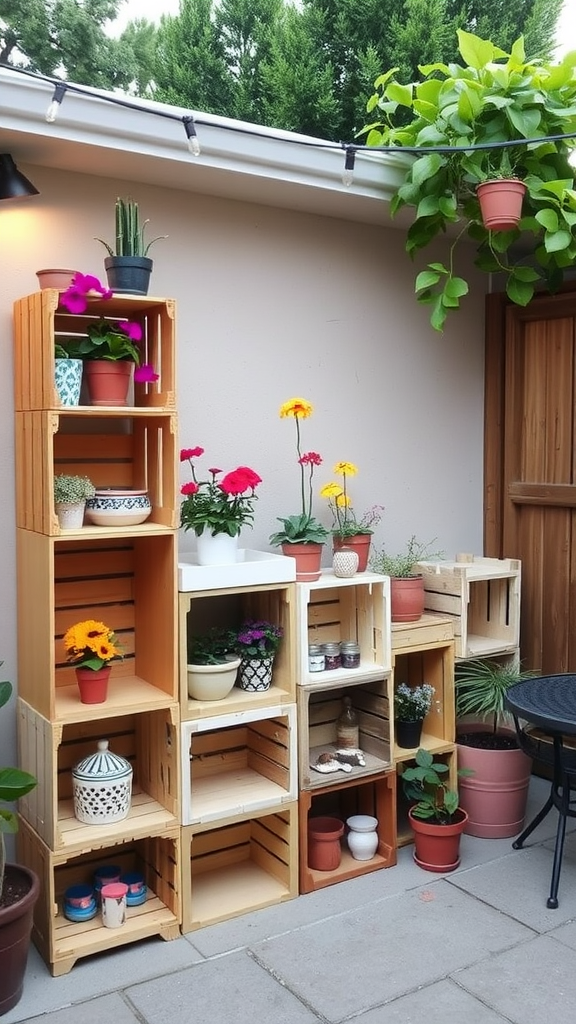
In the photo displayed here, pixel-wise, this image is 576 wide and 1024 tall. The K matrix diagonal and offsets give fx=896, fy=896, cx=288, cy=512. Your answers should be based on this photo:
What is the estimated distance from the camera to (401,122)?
31.2 feet

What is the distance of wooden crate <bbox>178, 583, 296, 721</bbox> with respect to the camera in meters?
2.79

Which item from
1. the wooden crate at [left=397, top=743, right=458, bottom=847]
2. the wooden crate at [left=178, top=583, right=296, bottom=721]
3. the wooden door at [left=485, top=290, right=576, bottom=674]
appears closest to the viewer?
the wooden crate at [left=178, top=583, right=296, bottom=721]

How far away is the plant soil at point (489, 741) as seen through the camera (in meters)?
3.50

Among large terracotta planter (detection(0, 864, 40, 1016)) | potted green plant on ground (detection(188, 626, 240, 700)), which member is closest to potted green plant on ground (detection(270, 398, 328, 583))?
potted green plant on ground (detection(188, 626, 240, 700))

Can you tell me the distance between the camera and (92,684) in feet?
8.76

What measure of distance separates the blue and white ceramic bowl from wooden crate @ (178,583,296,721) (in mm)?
296

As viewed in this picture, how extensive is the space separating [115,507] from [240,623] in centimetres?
83

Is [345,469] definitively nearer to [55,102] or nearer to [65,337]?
[65,337]

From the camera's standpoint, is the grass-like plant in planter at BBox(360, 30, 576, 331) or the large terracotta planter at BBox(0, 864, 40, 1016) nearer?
the large terracotta planter at BBox(0, 864, 40, 1016)

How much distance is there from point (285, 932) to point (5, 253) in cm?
229

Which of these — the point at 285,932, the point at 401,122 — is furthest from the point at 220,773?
the point at 401,122

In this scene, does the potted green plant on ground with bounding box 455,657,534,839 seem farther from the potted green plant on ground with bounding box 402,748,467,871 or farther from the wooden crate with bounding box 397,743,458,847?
the potted green plant on ground with bounding box 402,748,467,871

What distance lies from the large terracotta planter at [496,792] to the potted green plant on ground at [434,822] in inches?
8.0

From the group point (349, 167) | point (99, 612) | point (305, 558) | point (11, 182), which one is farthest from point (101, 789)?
point (349, 167)
